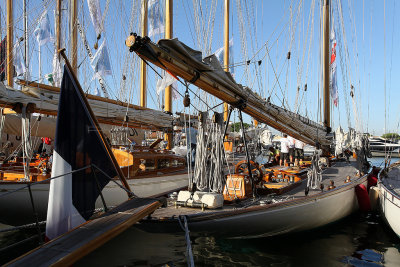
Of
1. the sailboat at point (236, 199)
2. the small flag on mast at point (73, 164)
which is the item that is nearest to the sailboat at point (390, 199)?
the sailboat at point (236, 199)

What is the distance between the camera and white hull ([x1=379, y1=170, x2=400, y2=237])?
8.08 meters

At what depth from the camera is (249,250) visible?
7484 millimetres

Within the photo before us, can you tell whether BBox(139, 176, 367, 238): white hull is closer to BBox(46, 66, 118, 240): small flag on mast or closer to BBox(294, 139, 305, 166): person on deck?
BBox(46, 66, 118, 240): small flag on mast

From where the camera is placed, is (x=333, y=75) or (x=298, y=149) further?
(x=333, y=75)

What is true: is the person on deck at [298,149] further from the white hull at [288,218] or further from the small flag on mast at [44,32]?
the small flag on mast at [44,32]

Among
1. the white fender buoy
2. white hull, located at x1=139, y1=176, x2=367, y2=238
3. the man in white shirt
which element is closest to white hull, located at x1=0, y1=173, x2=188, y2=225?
white hull, located at x1=139, y1=176, x2=367, y2=238

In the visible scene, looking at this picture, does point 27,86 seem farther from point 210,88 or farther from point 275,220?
point 275,220

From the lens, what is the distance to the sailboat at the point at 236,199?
6185 millimetres

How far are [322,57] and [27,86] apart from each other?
40.7 ft

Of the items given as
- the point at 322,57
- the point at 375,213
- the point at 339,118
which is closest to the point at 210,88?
the point at 375,213

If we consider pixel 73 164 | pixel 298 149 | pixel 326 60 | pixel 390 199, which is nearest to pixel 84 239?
pixel 73 164

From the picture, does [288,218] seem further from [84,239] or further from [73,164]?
[84,239]

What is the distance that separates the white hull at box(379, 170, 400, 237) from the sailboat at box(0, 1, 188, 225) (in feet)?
19.0

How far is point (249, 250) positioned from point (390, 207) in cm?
415
